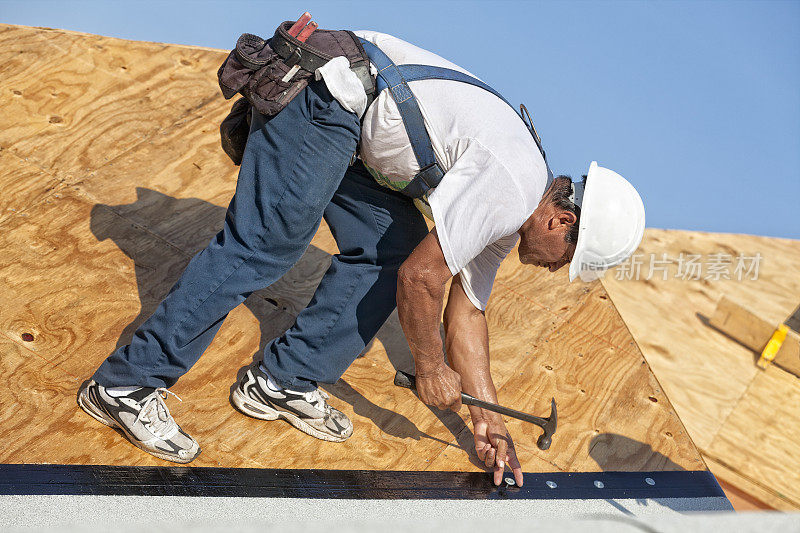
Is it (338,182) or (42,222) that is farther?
(42,222)

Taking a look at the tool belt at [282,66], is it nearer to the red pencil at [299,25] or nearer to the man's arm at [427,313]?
the red pencil at [299,25]

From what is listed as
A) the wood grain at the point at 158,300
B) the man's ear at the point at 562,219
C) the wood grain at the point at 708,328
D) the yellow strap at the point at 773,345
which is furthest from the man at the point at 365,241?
the yellow strap at the point at 773,345

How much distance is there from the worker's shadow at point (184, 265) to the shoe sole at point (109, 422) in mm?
345

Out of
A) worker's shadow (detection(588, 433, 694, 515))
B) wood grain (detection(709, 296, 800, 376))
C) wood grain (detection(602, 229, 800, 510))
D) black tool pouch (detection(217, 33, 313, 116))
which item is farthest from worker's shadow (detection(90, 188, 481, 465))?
wood grain (detection(709, 296, 800, 376))

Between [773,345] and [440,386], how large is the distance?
97.9 inches

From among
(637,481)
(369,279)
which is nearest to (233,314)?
(369,279)

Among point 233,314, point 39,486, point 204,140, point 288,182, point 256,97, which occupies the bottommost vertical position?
point 39,486

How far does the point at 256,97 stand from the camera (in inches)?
83.0

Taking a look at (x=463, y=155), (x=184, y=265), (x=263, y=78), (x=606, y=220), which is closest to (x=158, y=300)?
(x=184, y=265)

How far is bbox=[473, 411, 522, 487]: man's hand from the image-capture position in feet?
8.21

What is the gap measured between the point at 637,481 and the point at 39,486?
2.01 metres

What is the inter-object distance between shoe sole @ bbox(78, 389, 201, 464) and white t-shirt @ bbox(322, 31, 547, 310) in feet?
3.61

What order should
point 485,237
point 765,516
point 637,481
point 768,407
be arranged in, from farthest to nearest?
point 768,407 < point 637,481 < point 485,237 < point 765,516

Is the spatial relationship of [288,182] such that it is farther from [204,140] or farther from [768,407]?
[768,407]
